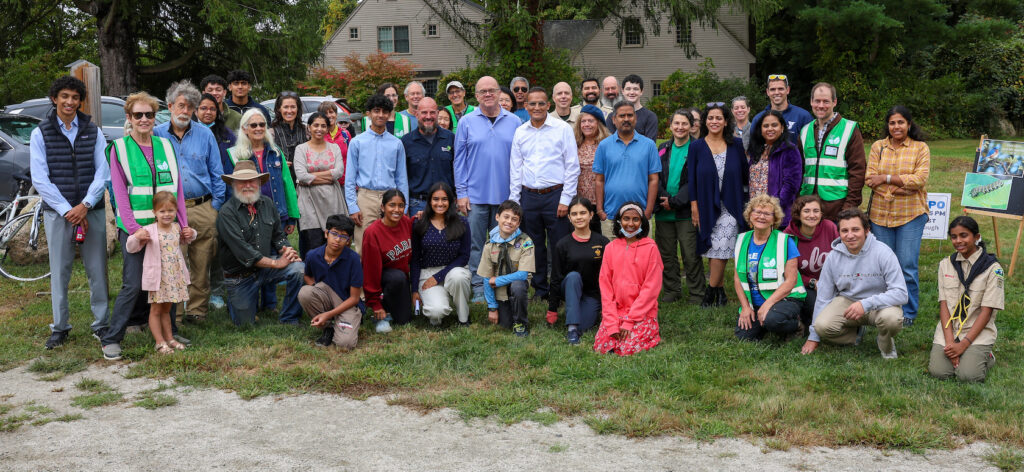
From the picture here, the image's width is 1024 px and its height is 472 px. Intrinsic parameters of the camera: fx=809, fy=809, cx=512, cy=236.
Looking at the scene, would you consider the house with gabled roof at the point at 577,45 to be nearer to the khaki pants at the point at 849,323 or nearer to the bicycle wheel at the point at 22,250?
the bicycle wheel at the point at 22,250

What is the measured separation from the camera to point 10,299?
796 centimetres

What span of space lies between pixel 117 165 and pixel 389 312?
7.77 feet

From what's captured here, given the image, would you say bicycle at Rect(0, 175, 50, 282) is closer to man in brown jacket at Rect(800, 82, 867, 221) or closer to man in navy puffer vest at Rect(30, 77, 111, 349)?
man in navy puffer vest at Rect(30, 77, 111, 349)

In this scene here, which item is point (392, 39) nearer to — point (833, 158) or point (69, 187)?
point (69, 187)

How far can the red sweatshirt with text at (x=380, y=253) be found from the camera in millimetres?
6684

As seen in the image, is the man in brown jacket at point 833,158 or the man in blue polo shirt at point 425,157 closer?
the man in brown jacket at point 833,158

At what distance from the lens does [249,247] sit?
261 inches

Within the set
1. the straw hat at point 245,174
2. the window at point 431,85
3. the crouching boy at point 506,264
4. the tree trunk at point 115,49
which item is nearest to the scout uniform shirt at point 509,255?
the crouching boy at point 506,264

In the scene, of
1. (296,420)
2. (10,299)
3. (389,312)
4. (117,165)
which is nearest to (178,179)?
(117,165)

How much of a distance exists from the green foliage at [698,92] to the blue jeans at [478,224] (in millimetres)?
20835

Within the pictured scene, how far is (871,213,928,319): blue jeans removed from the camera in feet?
21.5

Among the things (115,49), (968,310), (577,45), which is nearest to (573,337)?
(968,310)

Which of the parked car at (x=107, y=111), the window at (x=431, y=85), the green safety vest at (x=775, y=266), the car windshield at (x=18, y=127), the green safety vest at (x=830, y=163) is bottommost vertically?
the green safety vest at (x=775, y=266)

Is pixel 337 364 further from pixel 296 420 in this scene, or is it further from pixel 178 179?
pixel 178 179
